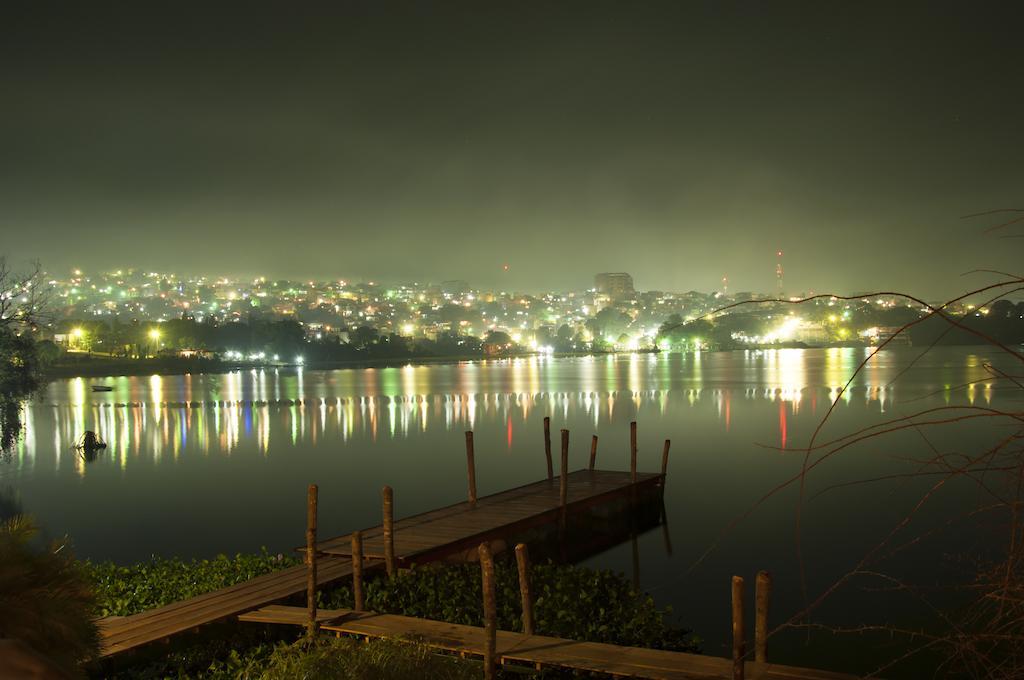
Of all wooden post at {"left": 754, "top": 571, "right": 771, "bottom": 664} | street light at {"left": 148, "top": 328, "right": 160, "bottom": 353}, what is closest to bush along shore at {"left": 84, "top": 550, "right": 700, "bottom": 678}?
wooden post at {"left": 754, "top": 571, "right": 771, "bottom": 664}

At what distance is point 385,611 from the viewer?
10.5 m

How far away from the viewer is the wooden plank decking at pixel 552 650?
25.1ft

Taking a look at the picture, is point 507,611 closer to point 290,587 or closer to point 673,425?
point 290,587

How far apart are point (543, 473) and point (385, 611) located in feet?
66.2

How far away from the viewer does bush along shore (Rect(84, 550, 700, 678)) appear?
20.9ft

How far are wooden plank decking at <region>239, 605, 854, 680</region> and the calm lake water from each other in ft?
5.16

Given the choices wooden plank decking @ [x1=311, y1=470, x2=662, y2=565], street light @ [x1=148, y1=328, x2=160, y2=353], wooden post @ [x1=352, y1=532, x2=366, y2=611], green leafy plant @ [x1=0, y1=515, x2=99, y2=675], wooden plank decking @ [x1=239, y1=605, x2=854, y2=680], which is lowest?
wooden plank decking @ [x1=311, y1=470, x2=662, y2=565]

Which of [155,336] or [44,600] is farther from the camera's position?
[155,336]

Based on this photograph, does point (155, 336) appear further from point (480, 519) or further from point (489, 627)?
point (489, 627)

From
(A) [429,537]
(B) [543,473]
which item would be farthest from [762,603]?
(B) [543,473]

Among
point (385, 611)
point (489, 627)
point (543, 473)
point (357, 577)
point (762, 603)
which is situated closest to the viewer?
point (762, 603)

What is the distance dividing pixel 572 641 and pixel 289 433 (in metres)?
37.8

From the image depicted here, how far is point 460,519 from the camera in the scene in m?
15.9

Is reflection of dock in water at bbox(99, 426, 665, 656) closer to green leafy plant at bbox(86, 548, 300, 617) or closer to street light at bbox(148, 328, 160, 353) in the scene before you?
green leafy plant at bbox(86, 548, 300, 617)
